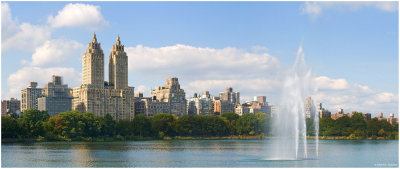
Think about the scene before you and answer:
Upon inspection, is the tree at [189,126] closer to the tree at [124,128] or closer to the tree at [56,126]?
the tree at [124,128]

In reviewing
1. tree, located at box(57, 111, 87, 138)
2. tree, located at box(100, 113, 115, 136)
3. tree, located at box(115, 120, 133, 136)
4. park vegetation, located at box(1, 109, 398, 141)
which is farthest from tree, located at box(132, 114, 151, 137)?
tree, located at box(57, 111, 87, 138)

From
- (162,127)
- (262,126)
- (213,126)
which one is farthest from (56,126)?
(262,126)

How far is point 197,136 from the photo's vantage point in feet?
620

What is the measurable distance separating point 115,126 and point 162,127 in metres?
16.9

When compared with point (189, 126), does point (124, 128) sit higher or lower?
lower

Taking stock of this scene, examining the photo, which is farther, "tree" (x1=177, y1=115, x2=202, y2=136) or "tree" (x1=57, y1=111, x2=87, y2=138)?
"tree" (x1=177, y1=115, x2=202, y2=136)

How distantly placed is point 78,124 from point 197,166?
89734 millimetres

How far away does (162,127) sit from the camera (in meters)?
182

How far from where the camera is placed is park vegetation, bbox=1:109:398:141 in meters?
148

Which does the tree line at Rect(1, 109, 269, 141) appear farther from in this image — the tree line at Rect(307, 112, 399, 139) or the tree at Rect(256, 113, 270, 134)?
the tree line at Rect(307, 112, 399, 139)

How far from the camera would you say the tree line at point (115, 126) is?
137 m

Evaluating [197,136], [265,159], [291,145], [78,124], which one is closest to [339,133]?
[197,136]

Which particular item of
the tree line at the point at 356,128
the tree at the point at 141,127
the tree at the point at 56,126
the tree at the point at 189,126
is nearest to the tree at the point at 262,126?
the tree line at the point at 356,128

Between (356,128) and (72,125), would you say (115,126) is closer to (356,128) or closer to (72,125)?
(72,125)
